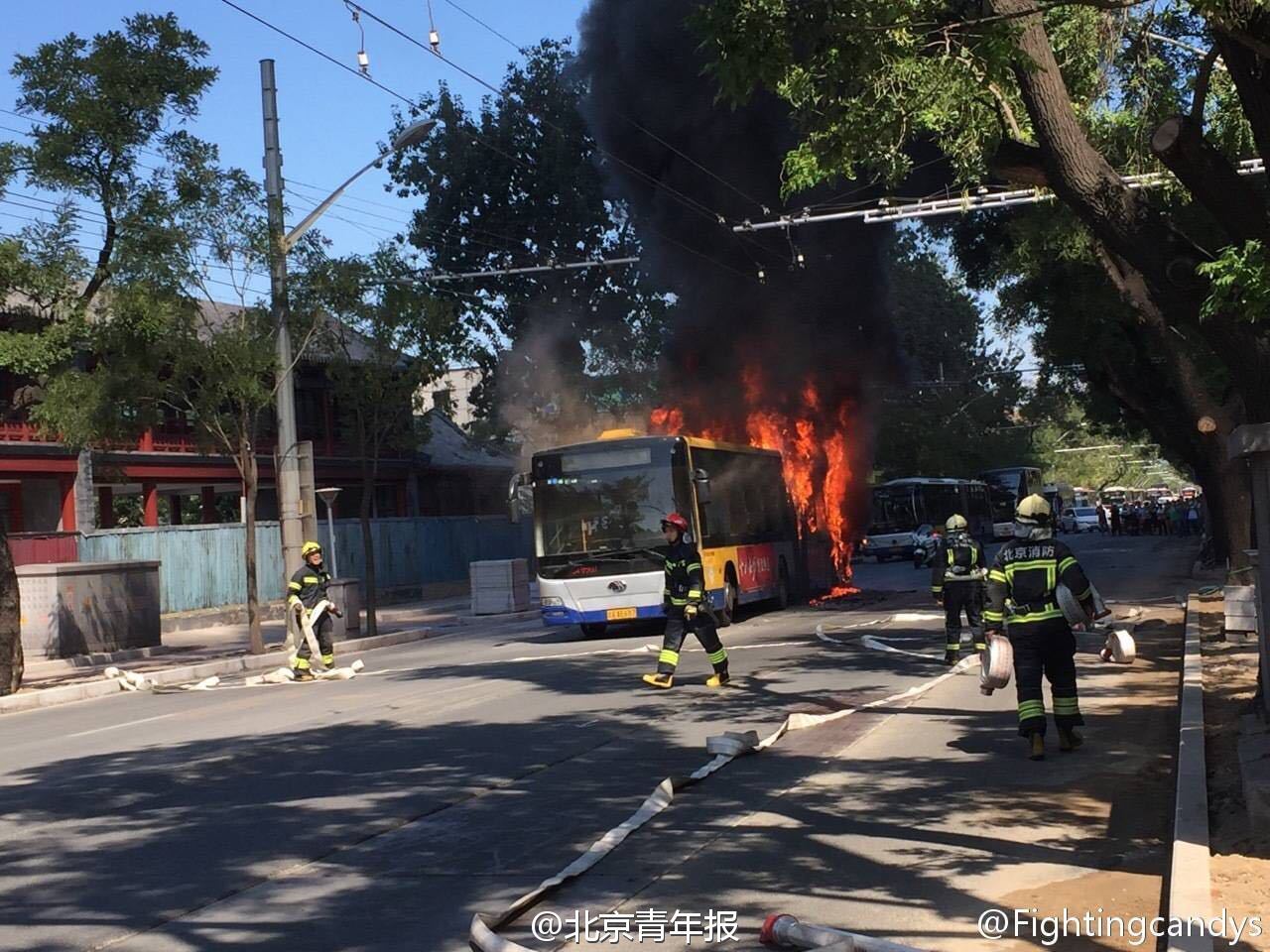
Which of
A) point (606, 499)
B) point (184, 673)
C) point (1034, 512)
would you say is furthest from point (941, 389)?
point (1034, 512)

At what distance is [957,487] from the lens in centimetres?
5662

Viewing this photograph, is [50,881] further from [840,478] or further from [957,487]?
[957,487]

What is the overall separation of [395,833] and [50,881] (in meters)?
1.73

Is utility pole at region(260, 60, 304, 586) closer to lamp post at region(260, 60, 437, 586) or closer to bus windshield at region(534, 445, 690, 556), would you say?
lamp post at region(260, 60, 437, 586)

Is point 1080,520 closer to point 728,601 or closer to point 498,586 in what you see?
point 498,586

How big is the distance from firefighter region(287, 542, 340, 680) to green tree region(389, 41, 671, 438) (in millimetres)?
28928

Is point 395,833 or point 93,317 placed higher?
point 93,317

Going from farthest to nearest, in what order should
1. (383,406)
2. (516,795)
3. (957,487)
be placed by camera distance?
(957,487) → (383,406) → (516,795)

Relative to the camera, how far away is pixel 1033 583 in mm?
9102

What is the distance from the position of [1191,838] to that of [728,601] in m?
16.3

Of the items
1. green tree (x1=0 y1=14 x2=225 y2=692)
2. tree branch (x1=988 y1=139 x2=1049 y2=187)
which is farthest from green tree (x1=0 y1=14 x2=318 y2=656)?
tree branch (x1=988 y1=139 x2=1049 y2=187)

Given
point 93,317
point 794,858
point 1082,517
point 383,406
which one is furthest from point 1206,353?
point 1082,517

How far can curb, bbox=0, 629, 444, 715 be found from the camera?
57.6 feet

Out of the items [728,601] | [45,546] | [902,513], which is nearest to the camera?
[728,601]
